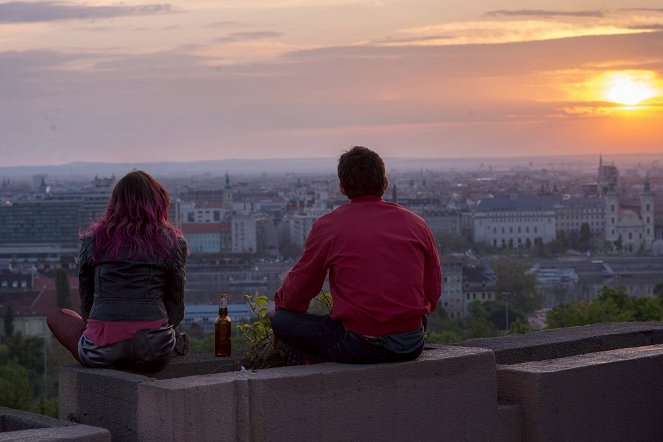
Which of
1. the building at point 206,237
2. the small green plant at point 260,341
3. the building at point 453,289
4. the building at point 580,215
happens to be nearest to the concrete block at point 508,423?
the small green plant at point 260,341

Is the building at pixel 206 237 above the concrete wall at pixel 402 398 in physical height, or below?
below

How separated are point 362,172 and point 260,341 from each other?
716 millimetres

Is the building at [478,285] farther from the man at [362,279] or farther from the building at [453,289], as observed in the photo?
the man at [362,279]

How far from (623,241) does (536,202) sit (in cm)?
849

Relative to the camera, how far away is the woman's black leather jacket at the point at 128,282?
4.12 metres

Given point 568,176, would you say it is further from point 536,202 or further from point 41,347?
point 41,347

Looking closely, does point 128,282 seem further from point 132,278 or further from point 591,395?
point 591,395

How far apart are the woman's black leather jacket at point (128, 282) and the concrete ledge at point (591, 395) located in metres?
1.12

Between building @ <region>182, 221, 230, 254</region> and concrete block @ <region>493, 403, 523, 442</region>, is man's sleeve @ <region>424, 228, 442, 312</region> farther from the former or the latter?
building @ <region>182, 221, 230, 254</region>

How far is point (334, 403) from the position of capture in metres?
3.73

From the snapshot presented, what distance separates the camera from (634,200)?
12244 centimetres

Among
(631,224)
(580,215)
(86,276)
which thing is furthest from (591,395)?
(580,215)

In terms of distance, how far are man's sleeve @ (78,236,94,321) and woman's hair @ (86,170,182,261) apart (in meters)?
0.03

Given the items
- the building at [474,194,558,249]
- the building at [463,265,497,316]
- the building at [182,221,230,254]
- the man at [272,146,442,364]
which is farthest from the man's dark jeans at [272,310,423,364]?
the building at [474,194,558,249]
